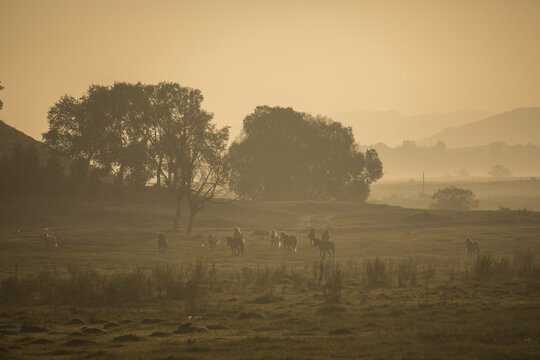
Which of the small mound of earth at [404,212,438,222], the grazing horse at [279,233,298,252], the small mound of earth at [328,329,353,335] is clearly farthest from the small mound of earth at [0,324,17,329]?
the small mound of earth at [404,212,438,222]

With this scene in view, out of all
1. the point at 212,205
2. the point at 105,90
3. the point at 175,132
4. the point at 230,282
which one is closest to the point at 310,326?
the point at 230,282

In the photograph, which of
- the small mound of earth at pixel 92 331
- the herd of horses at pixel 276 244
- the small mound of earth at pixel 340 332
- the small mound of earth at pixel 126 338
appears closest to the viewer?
the small mound of earth at pixel 126 338

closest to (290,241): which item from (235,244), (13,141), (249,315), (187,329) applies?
(235,244)

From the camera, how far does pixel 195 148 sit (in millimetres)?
66188

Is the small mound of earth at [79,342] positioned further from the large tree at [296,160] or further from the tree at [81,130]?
Answer: the large tree at [296,160]

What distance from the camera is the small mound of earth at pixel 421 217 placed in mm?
74938

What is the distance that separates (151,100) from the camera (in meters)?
68.2

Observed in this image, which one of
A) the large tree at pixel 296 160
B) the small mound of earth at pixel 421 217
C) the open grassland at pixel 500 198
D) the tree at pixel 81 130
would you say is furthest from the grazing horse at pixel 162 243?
the open grassland at pixel 500 198

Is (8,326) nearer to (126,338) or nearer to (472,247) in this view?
(126,338)

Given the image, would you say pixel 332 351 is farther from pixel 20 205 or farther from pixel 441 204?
pixel 441 204

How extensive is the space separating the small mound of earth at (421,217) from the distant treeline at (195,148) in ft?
77.5

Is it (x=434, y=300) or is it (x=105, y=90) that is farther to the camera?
(x=105, y=90)

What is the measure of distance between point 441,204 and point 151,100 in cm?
6529

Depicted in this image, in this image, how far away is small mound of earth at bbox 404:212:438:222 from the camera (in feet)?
246
